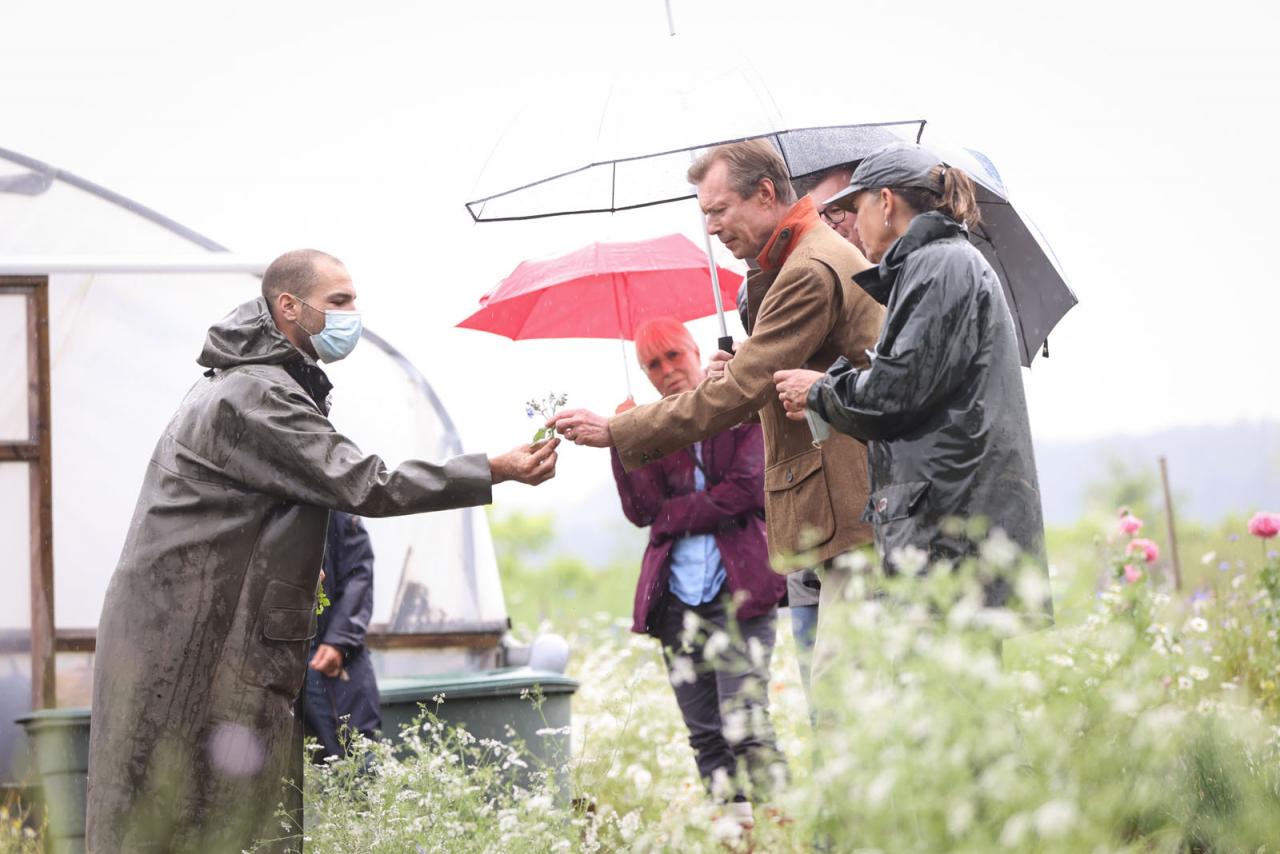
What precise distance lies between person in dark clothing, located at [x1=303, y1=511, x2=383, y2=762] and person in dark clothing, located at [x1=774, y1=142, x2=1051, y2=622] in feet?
9.62

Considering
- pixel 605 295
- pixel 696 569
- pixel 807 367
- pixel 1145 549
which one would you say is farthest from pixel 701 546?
pixel 1145 549

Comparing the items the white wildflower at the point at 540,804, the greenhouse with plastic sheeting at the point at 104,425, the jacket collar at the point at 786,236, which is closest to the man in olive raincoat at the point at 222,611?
the white wildflower at the point at 540,804

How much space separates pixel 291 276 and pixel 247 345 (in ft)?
0.90

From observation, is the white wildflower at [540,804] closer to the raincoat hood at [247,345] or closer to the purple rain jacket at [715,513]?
the raincoat hood at [247,345]

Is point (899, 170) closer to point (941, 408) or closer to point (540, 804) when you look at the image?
point (941, 408)

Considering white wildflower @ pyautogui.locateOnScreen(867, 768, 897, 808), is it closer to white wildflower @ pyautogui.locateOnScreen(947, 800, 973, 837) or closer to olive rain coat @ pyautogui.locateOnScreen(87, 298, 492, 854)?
white wildflower @ pyautogui.locateOnScreen(947, 800, 973, 837)

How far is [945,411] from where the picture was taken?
3279mm

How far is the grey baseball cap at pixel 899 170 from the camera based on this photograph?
3455 mm

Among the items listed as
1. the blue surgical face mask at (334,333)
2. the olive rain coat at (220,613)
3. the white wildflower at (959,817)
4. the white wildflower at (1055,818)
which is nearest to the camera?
the white wildflower at (1055,818)

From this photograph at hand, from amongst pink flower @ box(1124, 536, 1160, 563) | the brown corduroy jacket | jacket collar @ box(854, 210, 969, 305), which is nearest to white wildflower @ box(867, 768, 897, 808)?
jacket collar @ box(854, 210, 969, 305)

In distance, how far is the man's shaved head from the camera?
408cm

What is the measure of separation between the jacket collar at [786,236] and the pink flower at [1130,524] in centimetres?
357

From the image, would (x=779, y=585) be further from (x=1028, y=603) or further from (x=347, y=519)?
(x=1028, y=603)

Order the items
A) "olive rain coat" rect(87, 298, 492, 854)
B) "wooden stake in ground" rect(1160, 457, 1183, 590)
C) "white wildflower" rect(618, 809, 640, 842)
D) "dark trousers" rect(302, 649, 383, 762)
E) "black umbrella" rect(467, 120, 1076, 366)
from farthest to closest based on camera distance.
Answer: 1. "wooden stake in ground" rect(1160, 457, 1183, 590)
2. "dark trousers" rect(302, 649, 383, 762)
3. "black umbrella" rect(467, 120, 1076, 366)
4. "white wildflower" rect(618, 809, 640, 842)
5. "olive rain coat" rect(87, 298, 492, 854)
